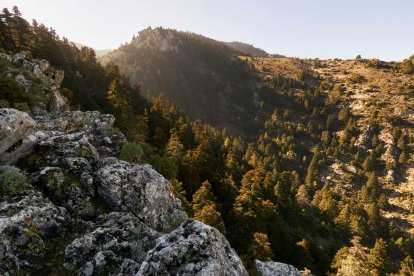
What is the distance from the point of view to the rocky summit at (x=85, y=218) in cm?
1203

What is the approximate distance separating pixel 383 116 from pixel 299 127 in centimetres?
4423

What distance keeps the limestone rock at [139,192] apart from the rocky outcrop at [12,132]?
14.8 feet

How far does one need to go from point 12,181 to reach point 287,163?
485 feet

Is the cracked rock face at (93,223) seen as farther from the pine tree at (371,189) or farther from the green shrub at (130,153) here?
the pine tree at (371,189)

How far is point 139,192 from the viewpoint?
18062mm

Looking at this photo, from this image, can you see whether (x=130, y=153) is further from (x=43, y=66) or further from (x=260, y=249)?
(x=43, y=66)

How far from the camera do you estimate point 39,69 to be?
45656mm

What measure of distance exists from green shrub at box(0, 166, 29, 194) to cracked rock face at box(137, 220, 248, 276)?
7.64m

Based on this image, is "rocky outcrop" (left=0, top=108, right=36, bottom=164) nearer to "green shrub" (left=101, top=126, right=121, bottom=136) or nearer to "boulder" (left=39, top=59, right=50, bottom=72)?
"green shrub" (left=101, top=126, right=121, bottom=136)

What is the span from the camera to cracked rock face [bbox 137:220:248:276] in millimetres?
11258

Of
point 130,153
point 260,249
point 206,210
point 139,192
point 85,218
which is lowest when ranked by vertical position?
point 260,249

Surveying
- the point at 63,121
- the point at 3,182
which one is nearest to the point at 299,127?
the point at 63,121

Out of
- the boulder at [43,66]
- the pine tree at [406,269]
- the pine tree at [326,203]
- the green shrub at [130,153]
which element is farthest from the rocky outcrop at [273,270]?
the pine tree at [326,203]

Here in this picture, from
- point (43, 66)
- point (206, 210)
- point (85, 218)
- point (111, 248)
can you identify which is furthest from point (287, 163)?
point (111, 248)
